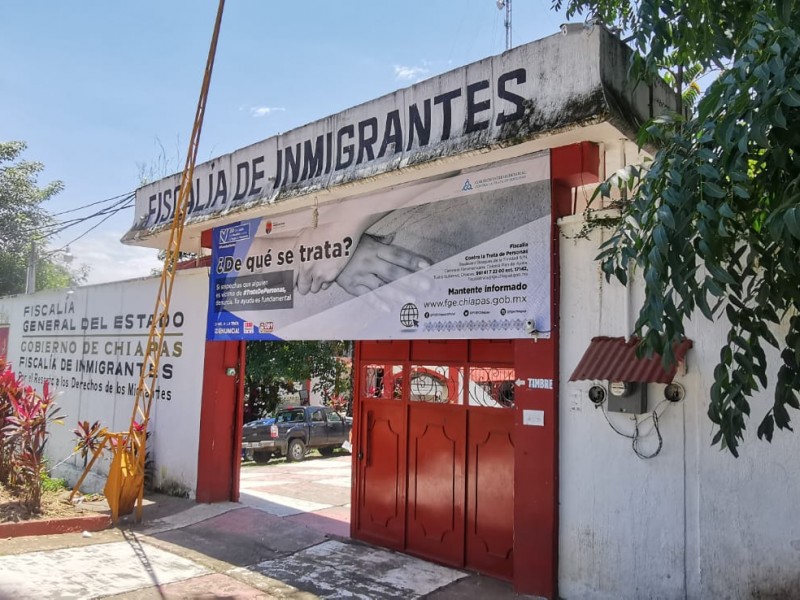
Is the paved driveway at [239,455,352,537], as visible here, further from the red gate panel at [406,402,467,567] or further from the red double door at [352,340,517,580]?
the red gate panel at [406,402,467,567]

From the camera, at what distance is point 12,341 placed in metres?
15.3

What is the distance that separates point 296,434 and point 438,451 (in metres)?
9.51

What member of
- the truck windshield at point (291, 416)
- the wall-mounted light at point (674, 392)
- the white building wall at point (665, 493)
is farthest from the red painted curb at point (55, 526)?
the truck windshield at point (291, 416)

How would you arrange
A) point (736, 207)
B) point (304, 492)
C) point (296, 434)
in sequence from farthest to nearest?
1. point (296, 434)
2. point (304, 492)
3. point (736, 207)

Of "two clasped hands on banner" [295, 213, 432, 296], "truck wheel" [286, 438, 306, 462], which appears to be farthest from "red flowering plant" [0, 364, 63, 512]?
"truck wheel" [286, 438, 306, 462]

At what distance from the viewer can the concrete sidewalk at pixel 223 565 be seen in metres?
5.73

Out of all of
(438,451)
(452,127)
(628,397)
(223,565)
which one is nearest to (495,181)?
(452,127)

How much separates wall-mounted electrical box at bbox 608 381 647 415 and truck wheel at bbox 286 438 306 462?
11.6 m

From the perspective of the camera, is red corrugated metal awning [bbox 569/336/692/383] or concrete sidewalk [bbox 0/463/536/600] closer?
red corrugated metal awning [bbox 569/336/692/383]

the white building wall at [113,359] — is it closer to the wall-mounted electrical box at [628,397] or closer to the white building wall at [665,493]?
the white building wall at [665,493]

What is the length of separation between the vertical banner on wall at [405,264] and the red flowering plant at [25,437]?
8.23 feet

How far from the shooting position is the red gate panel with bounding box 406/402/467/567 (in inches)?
258

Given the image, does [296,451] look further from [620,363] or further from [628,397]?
[620,363]

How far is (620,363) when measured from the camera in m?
4.95
